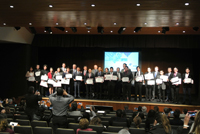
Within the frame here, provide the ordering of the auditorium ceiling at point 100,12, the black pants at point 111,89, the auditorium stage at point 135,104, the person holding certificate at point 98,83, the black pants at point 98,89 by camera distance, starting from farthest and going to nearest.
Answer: the black pants at point 98,89
the person holding certificate at point 98,83
the black pants at point 111,89
the auditorium stage at point 135,104
the auditorium ceiling at point 100,12

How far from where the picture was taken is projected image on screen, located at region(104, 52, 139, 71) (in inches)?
616

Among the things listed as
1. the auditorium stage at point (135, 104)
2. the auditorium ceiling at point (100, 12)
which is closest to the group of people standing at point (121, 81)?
the auditorium stage at point (135, 104)

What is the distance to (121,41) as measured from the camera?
14.4 meters

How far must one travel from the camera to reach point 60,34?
14883 mm

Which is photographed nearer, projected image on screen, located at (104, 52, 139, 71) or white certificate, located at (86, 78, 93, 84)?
white certificate, located at (86, 78, 93, 84)

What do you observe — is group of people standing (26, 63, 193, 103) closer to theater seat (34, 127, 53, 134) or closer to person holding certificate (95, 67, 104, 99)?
person holding certificate (95, 67, 104, 99)

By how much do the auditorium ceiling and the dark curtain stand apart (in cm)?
430

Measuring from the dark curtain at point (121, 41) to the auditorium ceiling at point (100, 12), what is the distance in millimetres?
4295

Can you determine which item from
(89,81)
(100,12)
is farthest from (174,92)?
(100,12)

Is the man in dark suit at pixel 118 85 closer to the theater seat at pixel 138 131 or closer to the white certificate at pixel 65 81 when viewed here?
the white certificate at pixel 65 81

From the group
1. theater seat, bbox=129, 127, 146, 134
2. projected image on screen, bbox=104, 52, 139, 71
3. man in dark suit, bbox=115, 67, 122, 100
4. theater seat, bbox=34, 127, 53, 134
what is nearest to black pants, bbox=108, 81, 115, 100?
man in dark suit, bbox=115, 67, 122, 100

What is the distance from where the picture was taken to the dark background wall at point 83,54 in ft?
46.2

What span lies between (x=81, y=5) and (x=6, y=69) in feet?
32.5

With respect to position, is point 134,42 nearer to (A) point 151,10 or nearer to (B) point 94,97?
(B) point 94,97
